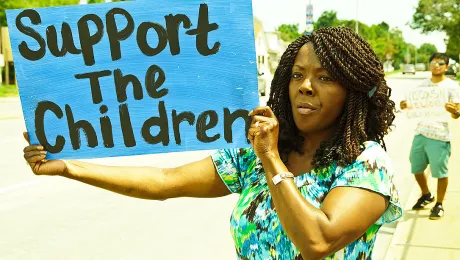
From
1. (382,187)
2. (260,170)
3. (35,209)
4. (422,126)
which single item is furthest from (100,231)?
(382,187)

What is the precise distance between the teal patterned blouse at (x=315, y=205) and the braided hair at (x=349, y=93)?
0.15 feet

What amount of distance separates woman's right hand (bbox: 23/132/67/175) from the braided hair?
2.80ft

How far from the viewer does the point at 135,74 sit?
88.7 inches

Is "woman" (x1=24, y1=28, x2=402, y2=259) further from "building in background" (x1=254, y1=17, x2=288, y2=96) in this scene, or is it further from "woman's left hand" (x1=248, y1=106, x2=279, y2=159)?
"building in background" (x1=254, y1=17, x2=288, y2=96)

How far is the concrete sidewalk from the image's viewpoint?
4.64m

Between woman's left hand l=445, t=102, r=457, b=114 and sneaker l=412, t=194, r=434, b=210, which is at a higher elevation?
woman's left hand l=445, t=102, r=457, b=114

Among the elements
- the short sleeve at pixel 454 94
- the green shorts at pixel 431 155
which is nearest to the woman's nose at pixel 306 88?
the green shorts at pixel 431 155

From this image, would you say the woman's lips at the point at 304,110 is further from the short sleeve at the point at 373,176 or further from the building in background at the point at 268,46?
the building in background at the point at 268,46

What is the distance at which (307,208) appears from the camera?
5.65ft

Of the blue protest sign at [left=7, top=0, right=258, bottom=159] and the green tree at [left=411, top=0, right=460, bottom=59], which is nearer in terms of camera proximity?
the blue protest sign at [left=7, top=0, right=258, bottom=159]

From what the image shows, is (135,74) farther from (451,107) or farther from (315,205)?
(451,107)

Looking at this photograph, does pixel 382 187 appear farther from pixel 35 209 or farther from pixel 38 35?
pixel 35 209

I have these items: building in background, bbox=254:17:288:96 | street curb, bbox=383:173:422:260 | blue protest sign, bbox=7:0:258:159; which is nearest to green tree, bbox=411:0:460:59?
building in background, bbox=254:17:288:96

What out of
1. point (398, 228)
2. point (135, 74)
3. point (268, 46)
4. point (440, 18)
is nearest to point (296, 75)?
point (135, 74)
